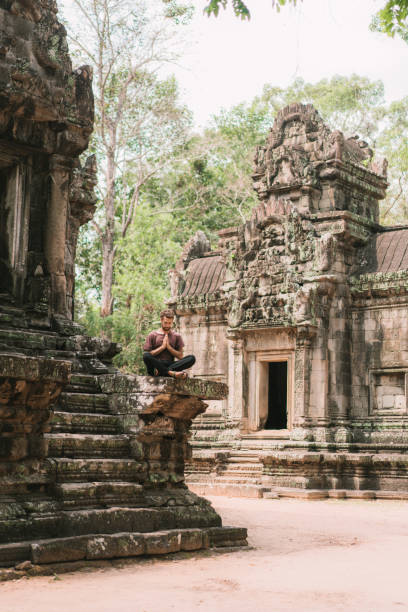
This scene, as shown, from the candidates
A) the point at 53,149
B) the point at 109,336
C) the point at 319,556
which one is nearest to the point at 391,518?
the point at 319,556

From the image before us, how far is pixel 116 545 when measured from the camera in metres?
7.36

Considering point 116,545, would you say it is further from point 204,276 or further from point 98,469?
point 204,276

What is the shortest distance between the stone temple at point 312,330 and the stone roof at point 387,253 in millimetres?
30

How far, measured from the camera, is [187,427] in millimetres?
9406

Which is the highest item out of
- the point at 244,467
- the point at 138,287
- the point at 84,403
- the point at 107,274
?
the point at 107,274

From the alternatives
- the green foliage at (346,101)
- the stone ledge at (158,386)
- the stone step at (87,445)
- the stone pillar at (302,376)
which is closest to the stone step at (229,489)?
the stone pillar at (302,376)

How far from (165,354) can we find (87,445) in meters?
1.48

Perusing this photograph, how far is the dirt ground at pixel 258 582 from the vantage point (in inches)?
233

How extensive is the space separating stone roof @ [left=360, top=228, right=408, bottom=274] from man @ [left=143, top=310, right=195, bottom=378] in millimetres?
9368

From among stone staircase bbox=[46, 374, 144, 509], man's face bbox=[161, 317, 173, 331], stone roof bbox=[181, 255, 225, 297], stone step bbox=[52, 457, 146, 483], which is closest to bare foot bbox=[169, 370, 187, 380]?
man's face bbox=[161, 317, 173, 331]

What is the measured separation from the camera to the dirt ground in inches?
233

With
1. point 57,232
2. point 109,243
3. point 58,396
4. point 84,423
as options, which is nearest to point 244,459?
point 57,232

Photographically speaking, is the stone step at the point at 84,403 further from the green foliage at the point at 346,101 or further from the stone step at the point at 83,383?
the green foliage at the point at 346,101

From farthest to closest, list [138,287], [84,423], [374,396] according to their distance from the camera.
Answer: [138,287] → [374,396] → [84,423]
